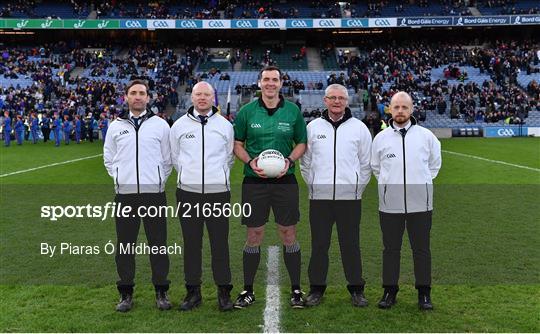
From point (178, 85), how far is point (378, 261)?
1320 inches

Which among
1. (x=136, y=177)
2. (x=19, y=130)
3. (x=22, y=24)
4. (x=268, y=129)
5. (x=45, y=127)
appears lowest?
(x=136, y=177)

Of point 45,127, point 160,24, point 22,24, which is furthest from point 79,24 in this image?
point 45,127

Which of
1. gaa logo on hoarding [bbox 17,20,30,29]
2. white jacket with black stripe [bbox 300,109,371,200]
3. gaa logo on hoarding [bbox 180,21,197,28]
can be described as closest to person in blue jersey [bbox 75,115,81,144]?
gaa logo on hoarding [bbox 180,21,197,28]

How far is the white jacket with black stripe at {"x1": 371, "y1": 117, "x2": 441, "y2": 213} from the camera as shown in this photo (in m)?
5.10

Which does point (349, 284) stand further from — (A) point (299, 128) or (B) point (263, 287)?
(A) point (299, 128)

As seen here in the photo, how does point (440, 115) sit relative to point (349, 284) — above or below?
above

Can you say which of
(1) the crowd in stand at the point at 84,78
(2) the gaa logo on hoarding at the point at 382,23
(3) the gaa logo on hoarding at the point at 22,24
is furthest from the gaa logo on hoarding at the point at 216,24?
(3) the gaa logo on hoarding at the point at 22,24

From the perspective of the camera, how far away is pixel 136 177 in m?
5.08

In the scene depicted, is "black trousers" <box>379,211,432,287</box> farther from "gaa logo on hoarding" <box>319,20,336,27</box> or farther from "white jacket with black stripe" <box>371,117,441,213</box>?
"gaa logo on hoarding" <box>319,20,336,27</box>

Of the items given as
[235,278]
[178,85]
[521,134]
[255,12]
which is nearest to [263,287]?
[235,278]

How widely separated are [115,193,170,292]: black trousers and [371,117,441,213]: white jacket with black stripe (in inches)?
84.7

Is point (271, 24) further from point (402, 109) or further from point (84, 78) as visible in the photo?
point (402, 109)

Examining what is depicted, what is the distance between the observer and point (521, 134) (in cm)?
2905

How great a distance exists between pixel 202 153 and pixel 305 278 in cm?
195
